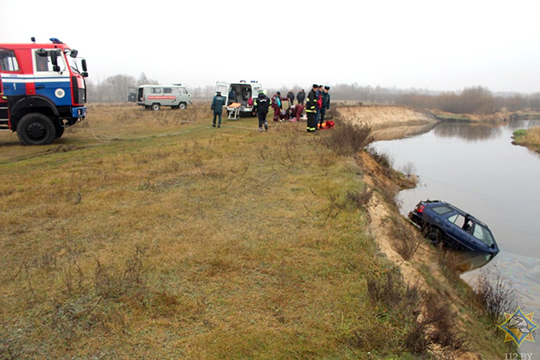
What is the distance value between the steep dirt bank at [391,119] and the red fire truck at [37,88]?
27.8 meters

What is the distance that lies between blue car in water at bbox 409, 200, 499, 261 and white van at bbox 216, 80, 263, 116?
12.9 metres

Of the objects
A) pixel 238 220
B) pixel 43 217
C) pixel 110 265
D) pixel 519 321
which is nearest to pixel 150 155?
pixel 43 217

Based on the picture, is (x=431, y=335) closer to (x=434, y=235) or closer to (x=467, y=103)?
(x=434, y=235)

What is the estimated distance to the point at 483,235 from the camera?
35.3 feet

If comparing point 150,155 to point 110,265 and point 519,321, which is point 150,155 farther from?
point 519,321

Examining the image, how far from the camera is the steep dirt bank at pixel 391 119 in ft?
126

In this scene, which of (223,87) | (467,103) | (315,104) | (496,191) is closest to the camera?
(315,104)

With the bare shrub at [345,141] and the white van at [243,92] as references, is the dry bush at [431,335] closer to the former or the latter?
the bare shrub at [345,141]

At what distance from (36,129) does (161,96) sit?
18.1 m

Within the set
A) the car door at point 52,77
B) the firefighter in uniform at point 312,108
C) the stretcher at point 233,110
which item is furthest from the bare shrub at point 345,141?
the car door at point 52,77

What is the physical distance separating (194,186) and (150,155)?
3459 millimetres

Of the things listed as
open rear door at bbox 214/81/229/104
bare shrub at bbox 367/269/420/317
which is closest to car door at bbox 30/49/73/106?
open rear door at bbox 214/81/229/104

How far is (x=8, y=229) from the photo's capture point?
549 centimetres

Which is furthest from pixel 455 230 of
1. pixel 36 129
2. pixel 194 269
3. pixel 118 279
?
pixel 36 129
